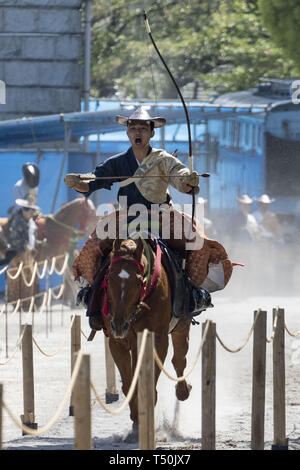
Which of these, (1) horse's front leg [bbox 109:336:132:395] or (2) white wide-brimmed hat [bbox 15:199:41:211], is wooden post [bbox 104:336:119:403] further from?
(2) white wide-brimmed hat [bbox 15:199:41:211]

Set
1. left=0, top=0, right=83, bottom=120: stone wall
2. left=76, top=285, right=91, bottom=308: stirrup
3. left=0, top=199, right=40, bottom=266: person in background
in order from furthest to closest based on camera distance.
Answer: left=0, top=0, right=83, bottom=120: stone wall
left=0, top=199, right=40, bottom=266: person in background
left=76, top=285, right=91, bottom=308: stirrup

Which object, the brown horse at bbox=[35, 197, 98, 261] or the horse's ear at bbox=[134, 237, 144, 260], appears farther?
the brown horse at bbox=[35, 197, 98, 261]

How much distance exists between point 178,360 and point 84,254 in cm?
139

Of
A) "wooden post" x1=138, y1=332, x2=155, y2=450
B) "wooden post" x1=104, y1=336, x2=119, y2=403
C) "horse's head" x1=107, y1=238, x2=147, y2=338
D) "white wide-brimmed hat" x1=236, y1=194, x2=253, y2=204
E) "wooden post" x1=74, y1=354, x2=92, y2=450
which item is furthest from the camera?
"white wide-brimmed hat" x1=236, y1=194, x2=253, y2=204

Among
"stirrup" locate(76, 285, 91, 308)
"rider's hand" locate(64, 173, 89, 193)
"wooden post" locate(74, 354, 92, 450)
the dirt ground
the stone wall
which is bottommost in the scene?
the dirt ground

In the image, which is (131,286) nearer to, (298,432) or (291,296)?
(298,432)

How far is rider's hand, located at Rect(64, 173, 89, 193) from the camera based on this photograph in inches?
352

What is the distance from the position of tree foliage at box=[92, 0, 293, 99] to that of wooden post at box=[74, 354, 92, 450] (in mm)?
23206

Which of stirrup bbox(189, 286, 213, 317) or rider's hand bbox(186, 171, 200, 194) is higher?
rider's hand bbox(186, 171, 200, 194)

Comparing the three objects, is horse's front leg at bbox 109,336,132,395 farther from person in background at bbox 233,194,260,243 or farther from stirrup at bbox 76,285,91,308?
person in background at bbox 233,194,260,243

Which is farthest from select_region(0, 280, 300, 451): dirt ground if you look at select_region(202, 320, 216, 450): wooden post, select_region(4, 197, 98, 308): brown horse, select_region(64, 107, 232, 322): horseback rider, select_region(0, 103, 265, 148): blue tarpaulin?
select_region(0, 103, 265, 148): blue tarpaulin

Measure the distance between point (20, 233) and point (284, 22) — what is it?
595 cm

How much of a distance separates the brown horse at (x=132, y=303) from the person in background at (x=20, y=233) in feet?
30.2
